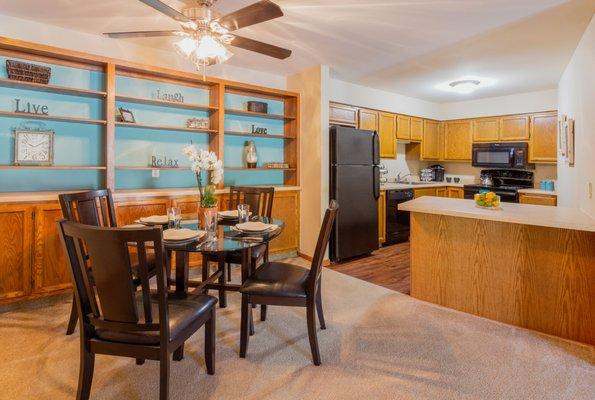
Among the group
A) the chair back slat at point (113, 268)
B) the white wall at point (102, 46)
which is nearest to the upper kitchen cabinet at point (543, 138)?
the white wall at point (102, 46)

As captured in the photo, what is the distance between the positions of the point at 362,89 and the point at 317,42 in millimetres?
2018

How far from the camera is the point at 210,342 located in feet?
6.30

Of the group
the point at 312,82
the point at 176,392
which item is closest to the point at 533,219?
the point at 176,392

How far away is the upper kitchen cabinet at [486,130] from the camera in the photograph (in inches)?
228

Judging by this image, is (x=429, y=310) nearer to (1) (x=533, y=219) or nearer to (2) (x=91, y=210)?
(1) (x=533, y=219)

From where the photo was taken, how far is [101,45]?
11.0 feet

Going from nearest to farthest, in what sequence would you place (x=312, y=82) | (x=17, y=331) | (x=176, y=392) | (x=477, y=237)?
(x=176, y=392)
(x=17, y=331)
(x=477, y=237)
(x=312, y=82)

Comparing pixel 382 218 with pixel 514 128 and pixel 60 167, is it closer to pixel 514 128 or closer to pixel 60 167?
pixel 514 128

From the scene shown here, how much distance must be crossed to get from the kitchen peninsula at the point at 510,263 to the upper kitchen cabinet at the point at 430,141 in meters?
3.42

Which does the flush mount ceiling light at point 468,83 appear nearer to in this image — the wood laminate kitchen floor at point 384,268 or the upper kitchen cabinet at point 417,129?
the upper kitchen cabinet at point 417,129

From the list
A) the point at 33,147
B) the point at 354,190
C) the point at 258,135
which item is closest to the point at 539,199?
the point at 354,190

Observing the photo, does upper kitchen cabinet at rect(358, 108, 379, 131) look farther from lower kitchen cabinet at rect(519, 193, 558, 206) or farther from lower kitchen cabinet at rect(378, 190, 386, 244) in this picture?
lower kitchen cabinet at rect(519, 193, 558, 206)

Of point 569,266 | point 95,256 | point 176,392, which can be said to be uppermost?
point 95,256

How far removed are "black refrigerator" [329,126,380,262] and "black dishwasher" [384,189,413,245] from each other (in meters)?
0.56
